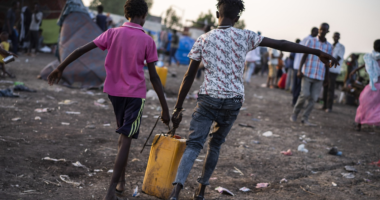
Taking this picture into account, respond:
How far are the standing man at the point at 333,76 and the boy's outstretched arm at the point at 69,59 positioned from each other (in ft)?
22.9

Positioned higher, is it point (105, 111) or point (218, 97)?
point (218, 97)

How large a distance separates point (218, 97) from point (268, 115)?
5745 mm

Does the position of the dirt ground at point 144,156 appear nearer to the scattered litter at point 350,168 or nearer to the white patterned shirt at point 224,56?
the scattered litter at point 350,168

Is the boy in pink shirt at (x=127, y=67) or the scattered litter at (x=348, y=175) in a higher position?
the boy in pink shirt at (x=127, y=67)

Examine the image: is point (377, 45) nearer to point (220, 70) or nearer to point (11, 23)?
point (220, 70)

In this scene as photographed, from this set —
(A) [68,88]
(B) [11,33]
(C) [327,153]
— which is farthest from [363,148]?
(B) [11,33]

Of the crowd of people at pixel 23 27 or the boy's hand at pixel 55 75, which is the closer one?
the boy's hand at pixel 55 75

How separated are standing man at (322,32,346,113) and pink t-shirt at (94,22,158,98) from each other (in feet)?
22.1

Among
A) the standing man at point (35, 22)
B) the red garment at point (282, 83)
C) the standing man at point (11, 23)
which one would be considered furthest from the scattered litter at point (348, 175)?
the standing man at point (35, 22)

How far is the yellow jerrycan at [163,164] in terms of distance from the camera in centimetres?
294

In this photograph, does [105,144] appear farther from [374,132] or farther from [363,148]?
[374,132]

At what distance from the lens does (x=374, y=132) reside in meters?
7.59

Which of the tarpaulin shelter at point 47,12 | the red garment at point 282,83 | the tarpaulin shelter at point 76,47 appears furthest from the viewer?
the tarpaulin shelter at point 47,12

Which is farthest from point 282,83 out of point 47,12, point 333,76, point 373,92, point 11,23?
point 47,12
